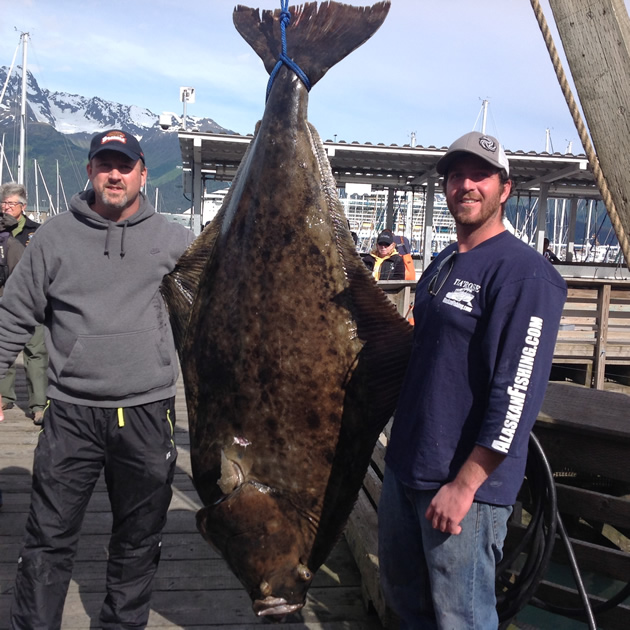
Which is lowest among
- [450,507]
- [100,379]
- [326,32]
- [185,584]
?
[185,584]

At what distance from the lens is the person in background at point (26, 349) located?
5859mm

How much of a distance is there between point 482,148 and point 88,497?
217 centimetres

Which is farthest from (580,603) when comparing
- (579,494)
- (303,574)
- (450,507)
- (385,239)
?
(385,239)

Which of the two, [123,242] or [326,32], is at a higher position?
[326,32]

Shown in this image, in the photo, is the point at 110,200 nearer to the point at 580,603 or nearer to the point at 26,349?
the point at 580,603

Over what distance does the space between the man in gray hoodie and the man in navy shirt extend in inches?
45.4

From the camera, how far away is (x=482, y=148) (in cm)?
190

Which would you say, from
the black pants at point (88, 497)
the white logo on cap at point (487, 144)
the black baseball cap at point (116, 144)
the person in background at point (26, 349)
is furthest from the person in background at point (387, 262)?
the white logo on cap at point (487, 144)

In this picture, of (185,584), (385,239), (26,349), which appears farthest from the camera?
(385,239)

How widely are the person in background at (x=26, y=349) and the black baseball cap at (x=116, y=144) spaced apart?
376 centimetres

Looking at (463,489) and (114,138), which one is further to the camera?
(114,138)

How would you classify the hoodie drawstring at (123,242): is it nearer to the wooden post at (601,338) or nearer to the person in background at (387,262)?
the person in background at (387,262)

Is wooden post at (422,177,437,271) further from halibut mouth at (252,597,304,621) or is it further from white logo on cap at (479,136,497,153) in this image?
halibut mouth at (252,597,304,621)

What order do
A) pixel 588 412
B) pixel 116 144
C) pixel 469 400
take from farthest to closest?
pixel 588 412 < pixel 116 144 < pixel 469 400
